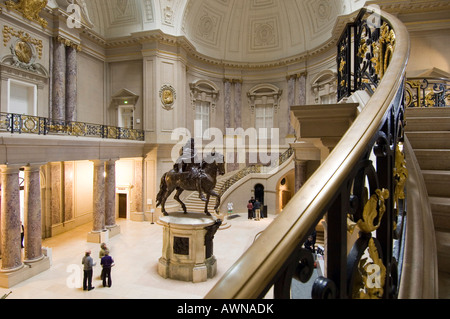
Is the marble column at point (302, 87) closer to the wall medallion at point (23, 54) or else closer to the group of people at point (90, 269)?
the wall medallion at point (23, 54)

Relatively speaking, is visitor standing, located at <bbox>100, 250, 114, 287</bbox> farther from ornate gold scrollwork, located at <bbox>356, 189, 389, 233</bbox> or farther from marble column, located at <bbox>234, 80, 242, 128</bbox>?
marble column, located at <bbox>234, 80, 242, 128</bbox>

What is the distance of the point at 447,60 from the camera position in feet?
39.7

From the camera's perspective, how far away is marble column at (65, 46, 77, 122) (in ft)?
47.1

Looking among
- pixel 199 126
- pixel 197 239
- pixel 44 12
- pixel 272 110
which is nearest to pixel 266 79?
pixel 272 110

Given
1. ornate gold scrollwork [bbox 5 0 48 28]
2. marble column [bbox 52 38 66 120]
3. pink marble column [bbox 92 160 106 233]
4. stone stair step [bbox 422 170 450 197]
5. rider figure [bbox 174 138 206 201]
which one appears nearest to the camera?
stone stair step [bbox 422 170 450 197]

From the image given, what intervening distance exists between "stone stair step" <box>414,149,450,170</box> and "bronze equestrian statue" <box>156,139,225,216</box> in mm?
6658

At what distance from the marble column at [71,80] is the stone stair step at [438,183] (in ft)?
51.5

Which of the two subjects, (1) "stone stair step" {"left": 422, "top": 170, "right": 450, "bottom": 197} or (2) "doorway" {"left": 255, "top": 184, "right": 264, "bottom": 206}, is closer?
(1) "stone stair step" {"left": 422, "top": 170, "right": 450, "bottom": 197}

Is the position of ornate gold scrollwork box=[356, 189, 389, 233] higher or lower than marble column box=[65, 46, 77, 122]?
lower

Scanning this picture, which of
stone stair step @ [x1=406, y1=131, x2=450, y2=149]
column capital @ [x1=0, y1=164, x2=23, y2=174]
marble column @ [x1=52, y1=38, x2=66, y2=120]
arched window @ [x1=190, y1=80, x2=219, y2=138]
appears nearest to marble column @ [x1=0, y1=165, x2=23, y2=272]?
column capital @ [x1=0, y1=164, x2=23, y2=174]

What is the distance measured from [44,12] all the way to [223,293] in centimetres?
1654

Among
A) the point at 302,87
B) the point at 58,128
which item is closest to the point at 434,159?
the point at 58,128

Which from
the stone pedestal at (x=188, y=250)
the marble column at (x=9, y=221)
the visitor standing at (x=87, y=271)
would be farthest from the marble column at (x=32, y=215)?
the stone pedestal at (x=188, y=250)

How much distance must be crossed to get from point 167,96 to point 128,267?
10.3 meters
